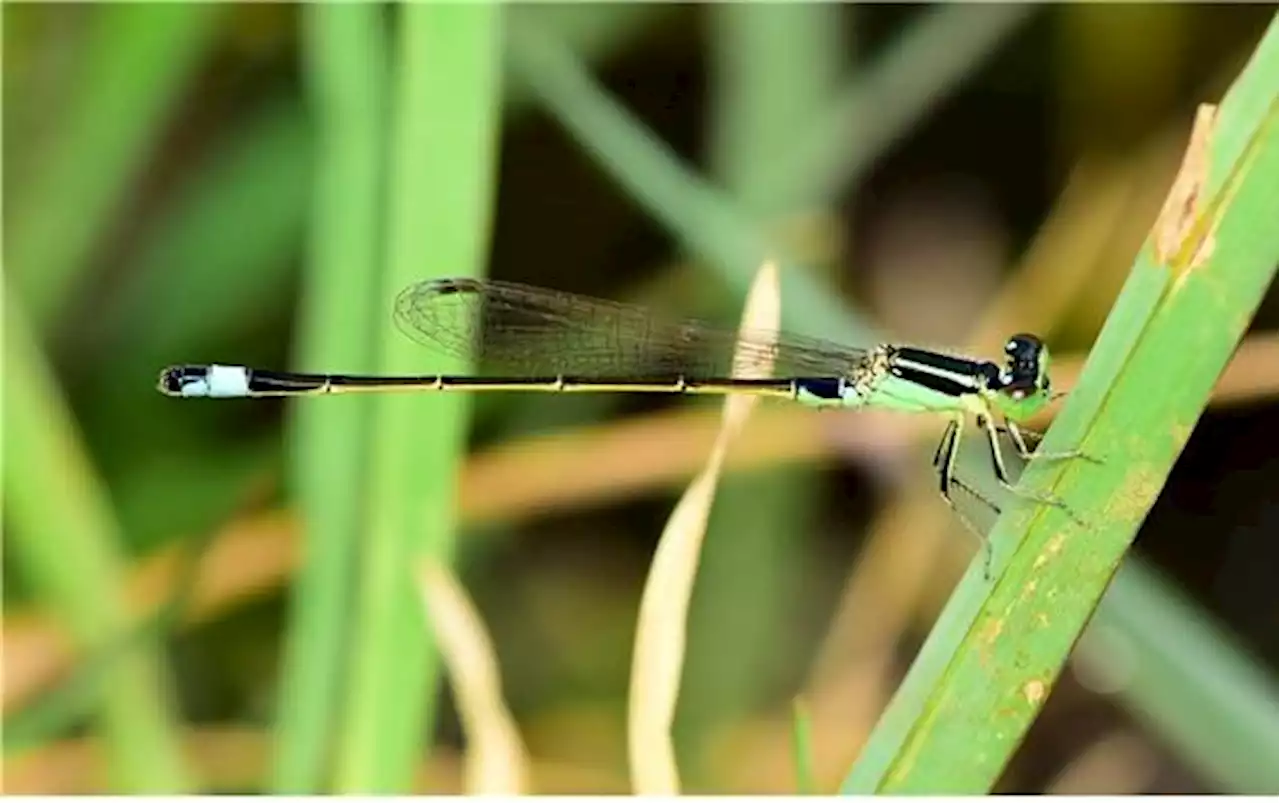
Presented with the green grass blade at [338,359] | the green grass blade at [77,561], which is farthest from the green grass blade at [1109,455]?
the green grass blade at [77,561]

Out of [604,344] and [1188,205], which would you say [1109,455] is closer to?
[1188,205]

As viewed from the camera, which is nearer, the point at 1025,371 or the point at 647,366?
the point at 1025,371

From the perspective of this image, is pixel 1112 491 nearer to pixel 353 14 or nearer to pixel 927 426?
pixel 927 426

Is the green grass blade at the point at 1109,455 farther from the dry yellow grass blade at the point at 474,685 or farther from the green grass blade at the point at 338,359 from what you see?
the green grass blade at the point at 338,359

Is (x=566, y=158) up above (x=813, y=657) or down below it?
above

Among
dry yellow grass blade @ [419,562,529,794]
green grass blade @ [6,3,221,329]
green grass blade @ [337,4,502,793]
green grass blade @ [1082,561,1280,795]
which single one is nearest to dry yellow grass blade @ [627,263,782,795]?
dry yellow grass blade @ [419,562,529,794]

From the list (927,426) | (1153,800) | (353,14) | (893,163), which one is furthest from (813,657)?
(353,14)

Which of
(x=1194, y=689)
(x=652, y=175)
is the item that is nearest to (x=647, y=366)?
(x=652, y=175)

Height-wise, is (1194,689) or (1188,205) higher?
(1188,205)
